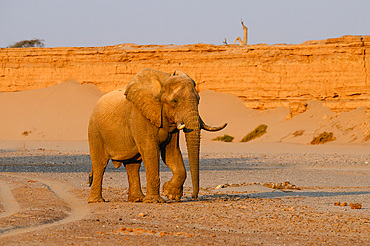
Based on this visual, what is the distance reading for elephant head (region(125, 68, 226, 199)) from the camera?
1170 cm

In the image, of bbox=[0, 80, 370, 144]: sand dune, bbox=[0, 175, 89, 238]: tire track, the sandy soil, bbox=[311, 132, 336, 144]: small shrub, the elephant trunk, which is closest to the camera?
the sandy soil

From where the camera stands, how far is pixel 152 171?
1216 centimetres

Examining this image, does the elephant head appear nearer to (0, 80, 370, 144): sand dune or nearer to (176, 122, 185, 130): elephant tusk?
(176, 122, 185, 130): elephant tusk

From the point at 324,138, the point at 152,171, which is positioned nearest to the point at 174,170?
the point at 152,171

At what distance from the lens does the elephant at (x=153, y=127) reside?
11797mm

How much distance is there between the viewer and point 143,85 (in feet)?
41.0

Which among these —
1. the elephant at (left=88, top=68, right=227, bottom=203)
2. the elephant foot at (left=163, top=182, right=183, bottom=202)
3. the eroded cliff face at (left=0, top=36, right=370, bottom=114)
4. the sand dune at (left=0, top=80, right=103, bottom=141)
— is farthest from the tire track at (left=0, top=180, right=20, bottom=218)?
the sand dune at (left=0, top=80, right=103, bottom=141)

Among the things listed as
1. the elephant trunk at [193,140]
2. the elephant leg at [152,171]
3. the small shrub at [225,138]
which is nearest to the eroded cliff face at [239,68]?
the small shrub at [225,138]

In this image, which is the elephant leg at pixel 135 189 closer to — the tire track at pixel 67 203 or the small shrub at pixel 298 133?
the tire track at pixel 67 203

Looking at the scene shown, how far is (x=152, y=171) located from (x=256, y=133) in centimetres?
3463

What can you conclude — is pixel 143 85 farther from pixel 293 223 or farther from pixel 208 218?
pixel 293 223

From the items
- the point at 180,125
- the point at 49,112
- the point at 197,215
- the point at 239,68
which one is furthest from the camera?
the point at 49,112

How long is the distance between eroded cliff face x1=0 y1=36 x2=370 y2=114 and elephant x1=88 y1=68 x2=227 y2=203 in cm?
3457

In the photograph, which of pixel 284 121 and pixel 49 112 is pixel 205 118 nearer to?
pixel 284 121
